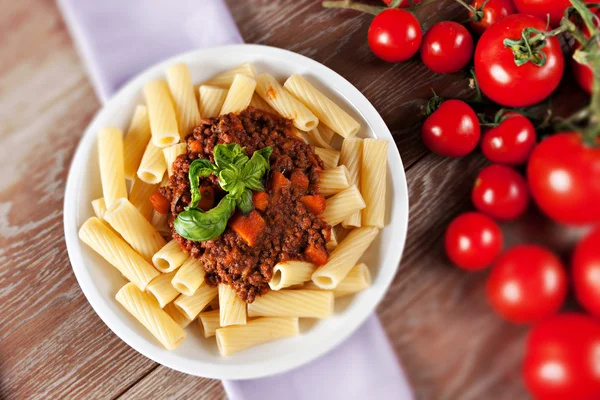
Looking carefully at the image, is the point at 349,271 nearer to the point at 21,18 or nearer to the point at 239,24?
the point at 239,24

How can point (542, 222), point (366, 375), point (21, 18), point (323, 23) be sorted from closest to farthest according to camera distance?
point (542, 222) < point (366, 375) < point (323, 23) < point (21, 18)

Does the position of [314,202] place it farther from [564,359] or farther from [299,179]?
[564,359]

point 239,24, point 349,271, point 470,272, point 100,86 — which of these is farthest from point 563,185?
point 100,86

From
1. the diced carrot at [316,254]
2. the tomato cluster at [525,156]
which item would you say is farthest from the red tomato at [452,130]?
the diced carrot at [316,254]

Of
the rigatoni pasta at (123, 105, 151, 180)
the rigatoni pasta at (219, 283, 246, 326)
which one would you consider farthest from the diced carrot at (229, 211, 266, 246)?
the rigatoni pasta at (123, 105, 151, 180)

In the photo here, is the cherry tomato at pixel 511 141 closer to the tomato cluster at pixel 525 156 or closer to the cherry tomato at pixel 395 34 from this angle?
the tomato cluster at pixel 525 156
